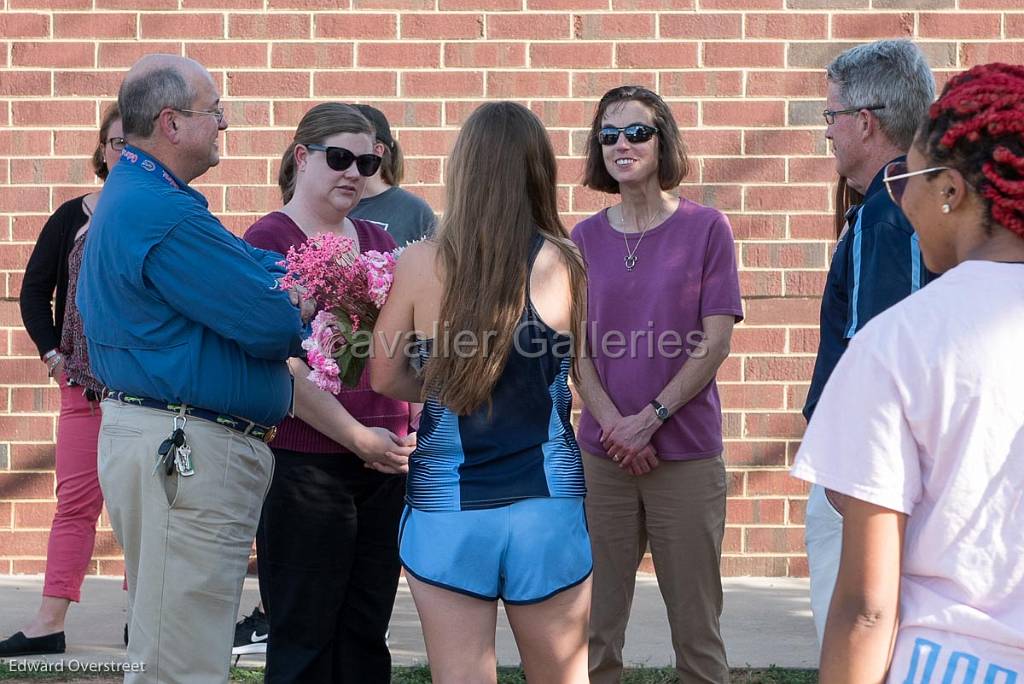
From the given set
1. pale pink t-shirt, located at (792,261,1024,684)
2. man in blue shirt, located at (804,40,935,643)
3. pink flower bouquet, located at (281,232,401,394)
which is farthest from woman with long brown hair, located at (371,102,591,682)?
pale pink t-shirt, located at (792,261,1024,684)

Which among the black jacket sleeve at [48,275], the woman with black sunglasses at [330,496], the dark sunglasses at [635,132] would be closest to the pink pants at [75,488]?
the black jacket sleeve at [48,275]

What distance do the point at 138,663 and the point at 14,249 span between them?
354 centimetres

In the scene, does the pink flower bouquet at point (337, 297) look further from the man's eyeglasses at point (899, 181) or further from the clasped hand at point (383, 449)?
the man's eyeglasses at point (899, 181)

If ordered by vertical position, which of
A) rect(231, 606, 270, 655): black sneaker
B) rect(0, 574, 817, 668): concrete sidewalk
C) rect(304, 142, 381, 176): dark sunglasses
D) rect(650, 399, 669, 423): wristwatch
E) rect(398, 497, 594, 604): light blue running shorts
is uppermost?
rect(304, 142, 381, 176): dark sunglasses

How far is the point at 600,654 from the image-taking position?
4301 millimetres

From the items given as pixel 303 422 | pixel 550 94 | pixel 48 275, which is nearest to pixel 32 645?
pixel 48 275

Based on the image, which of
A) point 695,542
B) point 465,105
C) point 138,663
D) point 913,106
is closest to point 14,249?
point 465,105

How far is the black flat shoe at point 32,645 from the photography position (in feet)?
15.8

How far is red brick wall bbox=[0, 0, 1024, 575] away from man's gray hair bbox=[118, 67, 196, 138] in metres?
2.67

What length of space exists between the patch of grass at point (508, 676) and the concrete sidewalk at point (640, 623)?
0.30ft

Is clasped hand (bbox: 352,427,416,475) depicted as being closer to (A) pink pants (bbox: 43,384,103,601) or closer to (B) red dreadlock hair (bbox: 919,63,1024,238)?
(A) pink pants (bbox: 43,384,103,601)

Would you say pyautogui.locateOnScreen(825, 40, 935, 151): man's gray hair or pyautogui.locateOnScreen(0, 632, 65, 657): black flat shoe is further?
pyautogui.locateOnScreen(0, 632, 65, 657): black flat shoe

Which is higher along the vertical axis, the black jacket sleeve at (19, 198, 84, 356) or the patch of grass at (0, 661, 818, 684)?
the black jacket sleeve at (19, 198, 84, 356)

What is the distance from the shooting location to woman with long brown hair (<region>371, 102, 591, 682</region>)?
3027 mm
